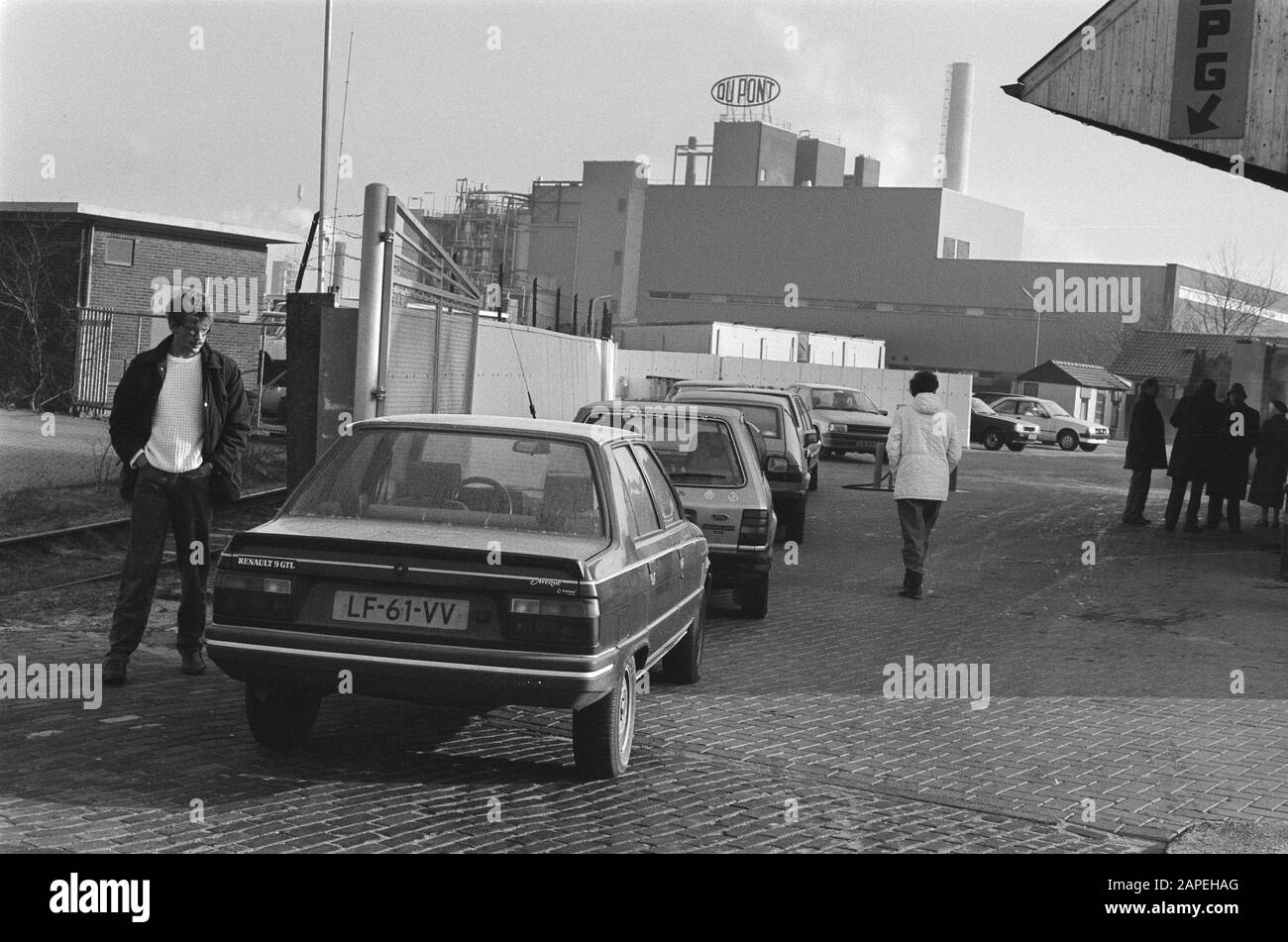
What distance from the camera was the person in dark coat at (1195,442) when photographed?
20.2 m

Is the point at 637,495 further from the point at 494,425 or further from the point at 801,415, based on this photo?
the point at 801,415

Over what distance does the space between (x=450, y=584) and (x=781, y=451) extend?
382 inches

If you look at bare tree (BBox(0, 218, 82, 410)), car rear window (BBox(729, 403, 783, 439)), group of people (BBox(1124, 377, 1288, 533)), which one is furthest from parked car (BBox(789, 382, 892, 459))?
car rear window (BBox(729, 403, 783, 439))

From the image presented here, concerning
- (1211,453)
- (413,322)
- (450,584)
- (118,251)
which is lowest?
(450,584)

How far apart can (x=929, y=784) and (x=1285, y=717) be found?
10.00 feet

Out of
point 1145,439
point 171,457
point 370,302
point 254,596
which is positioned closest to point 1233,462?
point 1145,439

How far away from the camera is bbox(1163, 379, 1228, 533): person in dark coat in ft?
66.2

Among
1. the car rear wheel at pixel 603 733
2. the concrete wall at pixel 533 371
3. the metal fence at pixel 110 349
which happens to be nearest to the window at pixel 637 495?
the car rear wheel at pixel 603 733

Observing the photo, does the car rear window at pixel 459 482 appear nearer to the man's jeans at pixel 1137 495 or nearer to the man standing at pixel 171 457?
the man standing at pixel 171 457

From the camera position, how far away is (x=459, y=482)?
6617 mm

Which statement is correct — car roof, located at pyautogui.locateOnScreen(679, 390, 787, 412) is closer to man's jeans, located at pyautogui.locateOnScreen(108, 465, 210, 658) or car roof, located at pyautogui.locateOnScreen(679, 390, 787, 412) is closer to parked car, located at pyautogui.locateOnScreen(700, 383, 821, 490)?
parked car, located at pyautogui.locateOnScreen(700, 383, 821, 490)

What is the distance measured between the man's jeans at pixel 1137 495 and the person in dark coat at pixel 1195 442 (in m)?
0.57

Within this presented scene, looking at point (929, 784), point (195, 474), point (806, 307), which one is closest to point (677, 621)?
point (929, 784)

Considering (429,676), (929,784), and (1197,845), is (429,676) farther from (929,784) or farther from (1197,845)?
(1197,845)
